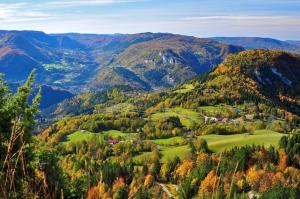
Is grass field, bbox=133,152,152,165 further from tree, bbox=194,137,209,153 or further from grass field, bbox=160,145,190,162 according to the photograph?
tree, bbox=194,137,209,153

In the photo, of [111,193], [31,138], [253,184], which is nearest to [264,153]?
[253,184]

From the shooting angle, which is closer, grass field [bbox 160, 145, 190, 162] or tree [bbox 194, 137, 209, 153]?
grass field [bbox 160, 145, 190, 162]

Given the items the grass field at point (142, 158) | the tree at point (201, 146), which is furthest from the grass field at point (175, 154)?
the grass field at point (142, 158)

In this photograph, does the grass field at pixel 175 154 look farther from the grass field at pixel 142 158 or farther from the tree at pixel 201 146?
the grass field at pixel 142 158

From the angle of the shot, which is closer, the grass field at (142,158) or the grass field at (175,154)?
the grass field at (175,154)

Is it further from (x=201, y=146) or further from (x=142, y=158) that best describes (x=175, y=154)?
(x=142, y=158)

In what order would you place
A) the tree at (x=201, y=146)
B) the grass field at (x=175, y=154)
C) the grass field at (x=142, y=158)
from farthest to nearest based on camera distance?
the tree at (x=201, y=146) → the grass field at (x=142, y=158) → the grass field at (x=175, y=154)

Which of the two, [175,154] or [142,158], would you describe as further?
[175,154]

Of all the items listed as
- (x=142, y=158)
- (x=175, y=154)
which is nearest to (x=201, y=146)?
(x=175, y=154)

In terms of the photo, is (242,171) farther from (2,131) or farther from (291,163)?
(2,131)

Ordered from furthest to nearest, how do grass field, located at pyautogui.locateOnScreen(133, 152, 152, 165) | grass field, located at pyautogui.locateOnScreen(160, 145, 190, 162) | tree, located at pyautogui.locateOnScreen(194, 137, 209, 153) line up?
tree, located at pyautogui.locateOnScreen(194, 137, 209, 153) < grass field, located at pyautogui.locateOnScreen(133, 152, 152, 165) < grass field, located at pyautogui.locateOnScreen(160, 145, 190, 162)

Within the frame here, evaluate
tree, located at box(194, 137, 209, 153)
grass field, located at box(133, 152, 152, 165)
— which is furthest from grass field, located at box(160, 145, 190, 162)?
grass field, located at box(133, 152, 152, 165)

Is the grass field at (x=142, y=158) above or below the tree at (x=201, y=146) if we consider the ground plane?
below
